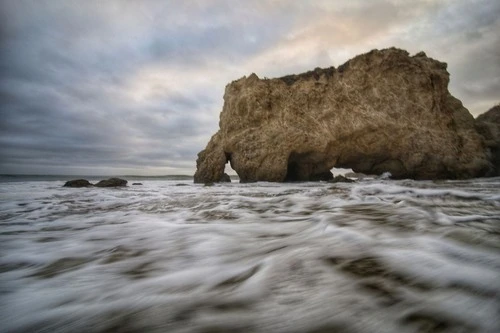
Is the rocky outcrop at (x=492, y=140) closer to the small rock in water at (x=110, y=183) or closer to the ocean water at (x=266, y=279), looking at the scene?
the ocean water at (x=266, y=279)

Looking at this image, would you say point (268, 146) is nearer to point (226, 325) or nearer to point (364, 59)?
point (364, 59)

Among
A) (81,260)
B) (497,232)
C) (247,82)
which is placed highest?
(247,82)

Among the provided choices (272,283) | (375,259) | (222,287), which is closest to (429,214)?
(375,259)

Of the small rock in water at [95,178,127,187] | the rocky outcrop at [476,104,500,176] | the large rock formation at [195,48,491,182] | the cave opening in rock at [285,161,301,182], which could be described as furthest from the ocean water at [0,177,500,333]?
the rocky outcrop at [476,104,500,176]

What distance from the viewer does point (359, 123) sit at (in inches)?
533

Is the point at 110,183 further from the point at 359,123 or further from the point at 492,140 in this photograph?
the point at 492,140

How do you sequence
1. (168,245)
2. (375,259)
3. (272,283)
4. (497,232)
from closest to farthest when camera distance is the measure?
(272,283)
(375,259)
(497,232)
(168,245)

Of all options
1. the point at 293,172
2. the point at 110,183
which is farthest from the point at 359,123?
the point at 110,183

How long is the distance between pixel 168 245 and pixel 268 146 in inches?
477

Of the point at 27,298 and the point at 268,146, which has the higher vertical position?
the point at 268,146

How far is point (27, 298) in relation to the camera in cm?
121

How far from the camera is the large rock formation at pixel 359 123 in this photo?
43.4ft

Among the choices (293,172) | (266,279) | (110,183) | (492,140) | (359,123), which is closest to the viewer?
(266,279)

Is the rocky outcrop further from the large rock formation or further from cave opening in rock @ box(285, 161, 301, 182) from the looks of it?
cave opening in rock @ box(285, 161, 301, 182)
